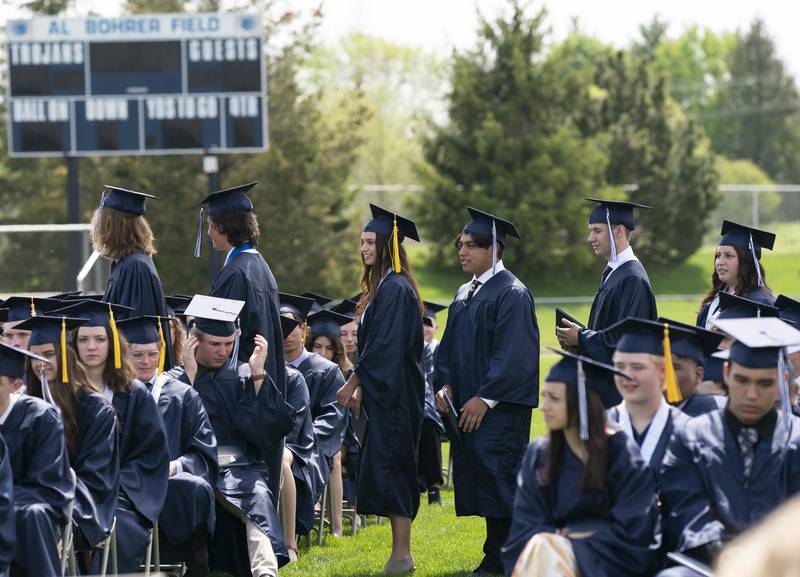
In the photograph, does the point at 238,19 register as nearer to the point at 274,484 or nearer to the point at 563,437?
the point at 274,484

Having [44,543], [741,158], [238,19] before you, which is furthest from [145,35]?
[741,158]

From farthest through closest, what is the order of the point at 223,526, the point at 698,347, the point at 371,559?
the point at 371,559 < the point at 223,526 < the point at 698,347

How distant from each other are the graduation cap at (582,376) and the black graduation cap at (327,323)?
431cm

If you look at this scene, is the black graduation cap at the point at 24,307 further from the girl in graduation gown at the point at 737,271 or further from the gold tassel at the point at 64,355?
the girl in graduation gown at the point at 737,271

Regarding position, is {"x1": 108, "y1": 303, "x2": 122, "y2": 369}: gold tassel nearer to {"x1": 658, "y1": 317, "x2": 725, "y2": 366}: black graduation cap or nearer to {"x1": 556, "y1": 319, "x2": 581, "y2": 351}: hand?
{"x1": 556, "y1": 319, "x2": 581, "y2": 351}: hand

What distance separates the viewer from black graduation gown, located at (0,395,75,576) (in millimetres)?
4965

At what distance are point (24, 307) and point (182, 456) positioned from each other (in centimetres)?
143

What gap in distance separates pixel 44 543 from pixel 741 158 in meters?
61.0

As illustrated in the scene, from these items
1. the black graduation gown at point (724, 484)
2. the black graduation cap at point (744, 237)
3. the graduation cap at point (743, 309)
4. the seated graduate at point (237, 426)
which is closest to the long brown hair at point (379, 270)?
the seated graduate at point (237, 426)

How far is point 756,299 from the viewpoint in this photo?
7086mm

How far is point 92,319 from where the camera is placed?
591 centimetres

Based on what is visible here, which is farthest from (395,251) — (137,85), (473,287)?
(137,85)

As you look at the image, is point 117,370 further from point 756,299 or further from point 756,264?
point 756,264

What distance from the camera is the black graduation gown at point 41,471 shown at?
4.96 metres
